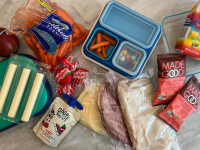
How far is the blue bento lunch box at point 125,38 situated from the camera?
0.74 meters

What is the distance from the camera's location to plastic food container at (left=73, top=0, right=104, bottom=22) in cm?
83

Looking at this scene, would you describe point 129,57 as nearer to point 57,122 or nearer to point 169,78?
point 169,78

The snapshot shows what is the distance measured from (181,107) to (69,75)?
553 millimetres

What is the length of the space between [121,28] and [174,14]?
321 mm

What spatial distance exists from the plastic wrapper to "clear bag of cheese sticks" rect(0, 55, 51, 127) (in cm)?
36

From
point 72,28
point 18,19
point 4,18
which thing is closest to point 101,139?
point 72,28

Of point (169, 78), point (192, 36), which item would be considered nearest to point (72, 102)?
point (169, 78)

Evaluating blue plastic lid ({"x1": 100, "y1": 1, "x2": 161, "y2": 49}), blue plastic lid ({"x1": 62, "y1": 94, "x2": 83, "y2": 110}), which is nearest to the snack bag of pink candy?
blue plastic lid ({"x1": 62, "y1": 94, "x2": 83, "y2": 110})

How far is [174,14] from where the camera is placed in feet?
2.70

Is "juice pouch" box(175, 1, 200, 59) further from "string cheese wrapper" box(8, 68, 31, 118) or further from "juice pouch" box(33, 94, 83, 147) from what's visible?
"string cheese wrapper" box(8, 68, 31, 118)

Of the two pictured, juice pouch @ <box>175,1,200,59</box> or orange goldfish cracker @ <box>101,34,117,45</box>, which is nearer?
juice pouch @ <box>175,1,200,59</box>

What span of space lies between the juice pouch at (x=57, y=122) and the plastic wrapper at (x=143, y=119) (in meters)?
0.23

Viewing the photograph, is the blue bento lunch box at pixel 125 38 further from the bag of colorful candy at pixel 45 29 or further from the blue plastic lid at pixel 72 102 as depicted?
the blue plastic lid at pixel 72 102

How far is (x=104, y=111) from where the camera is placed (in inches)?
26.6
